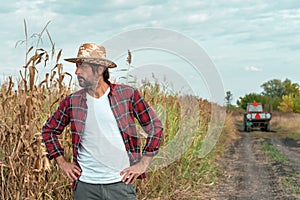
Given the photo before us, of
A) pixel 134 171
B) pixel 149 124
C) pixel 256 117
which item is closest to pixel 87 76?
pixel 149 124

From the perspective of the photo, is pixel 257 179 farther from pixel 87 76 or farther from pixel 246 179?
pixel 87 76

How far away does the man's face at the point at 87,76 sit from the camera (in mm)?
2654

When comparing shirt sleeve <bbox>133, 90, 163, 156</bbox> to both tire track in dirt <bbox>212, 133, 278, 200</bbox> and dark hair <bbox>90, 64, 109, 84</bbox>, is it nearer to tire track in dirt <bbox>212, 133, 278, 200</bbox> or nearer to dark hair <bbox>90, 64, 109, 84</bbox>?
dark hair <bbox>90, 64, 109, 84</bbox>

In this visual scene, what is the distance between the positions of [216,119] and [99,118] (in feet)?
28.1

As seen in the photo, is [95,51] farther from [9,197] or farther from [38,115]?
[9,197]

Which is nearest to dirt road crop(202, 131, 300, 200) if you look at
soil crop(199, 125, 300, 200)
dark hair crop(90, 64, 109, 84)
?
soil crop(199, 125, 300, 200)

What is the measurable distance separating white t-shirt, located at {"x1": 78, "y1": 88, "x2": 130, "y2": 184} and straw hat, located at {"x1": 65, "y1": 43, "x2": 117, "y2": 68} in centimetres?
19

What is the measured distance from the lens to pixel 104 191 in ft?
8.69

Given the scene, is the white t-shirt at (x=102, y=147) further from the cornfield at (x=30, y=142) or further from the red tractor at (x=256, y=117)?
the red tractor at (x=256, y=117)

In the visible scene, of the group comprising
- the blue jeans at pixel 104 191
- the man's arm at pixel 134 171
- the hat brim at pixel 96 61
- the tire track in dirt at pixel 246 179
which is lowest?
the tire track in dirt at pixel 246 179

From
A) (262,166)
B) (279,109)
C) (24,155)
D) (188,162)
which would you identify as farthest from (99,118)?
(279,109)

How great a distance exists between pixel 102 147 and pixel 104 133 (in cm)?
8

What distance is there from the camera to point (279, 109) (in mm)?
46156

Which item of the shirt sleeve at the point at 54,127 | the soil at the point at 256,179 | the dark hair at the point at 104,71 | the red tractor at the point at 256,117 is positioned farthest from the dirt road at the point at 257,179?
the red tractor at the point at 256,117
